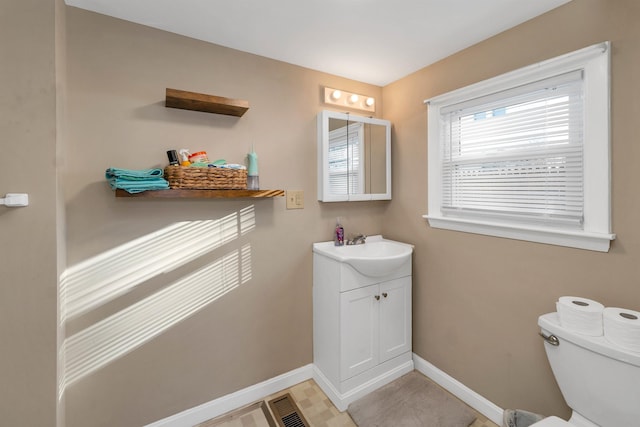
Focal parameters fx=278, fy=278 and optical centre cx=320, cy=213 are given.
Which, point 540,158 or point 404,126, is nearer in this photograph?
point 540,158

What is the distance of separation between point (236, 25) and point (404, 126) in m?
1.41

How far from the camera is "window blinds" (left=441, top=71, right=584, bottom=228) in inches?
55.0

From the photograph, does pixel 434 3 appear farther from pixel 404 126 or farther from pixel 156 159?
pixel 156 159

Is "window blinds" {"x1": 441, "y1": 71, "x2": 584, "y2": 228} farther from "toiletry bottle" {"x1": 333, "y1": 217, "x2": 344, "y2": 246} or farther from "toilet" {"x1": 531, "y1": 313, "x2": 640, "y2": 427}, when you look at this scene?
"toiletry bottle" {"x1": 333, "y1": 217, "x2": 344, "y2": 246}

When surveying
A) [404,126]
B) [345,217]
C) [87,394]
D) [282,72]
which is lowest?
[87,394]

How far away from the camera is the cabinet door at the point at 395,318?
6.59 ft

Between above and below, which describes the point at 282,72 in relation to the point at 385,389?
above

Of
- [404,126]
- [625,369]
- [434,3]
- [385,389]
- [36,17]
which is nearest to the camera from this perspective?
[625,369]

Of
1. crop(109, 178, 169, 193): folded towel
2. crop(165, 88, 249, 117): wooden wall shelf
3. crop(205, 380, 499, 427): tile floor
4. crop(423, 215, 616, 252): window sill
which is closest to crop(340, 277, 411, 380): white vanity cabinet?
crop(205, 380, 499, 427): tile floor

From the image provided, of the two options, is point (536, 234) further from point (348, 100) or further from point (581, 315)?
point (348, 100)

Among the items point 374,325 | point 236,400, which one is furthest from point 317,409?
point 374,325

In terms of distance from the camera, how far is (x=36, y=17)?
1.14 metres

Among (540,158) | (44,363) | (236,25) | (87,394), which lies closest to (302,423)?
(87,394)

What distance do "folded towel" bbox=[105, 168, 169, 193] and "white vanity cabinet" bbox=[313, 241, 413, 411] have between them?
114 centimetres
